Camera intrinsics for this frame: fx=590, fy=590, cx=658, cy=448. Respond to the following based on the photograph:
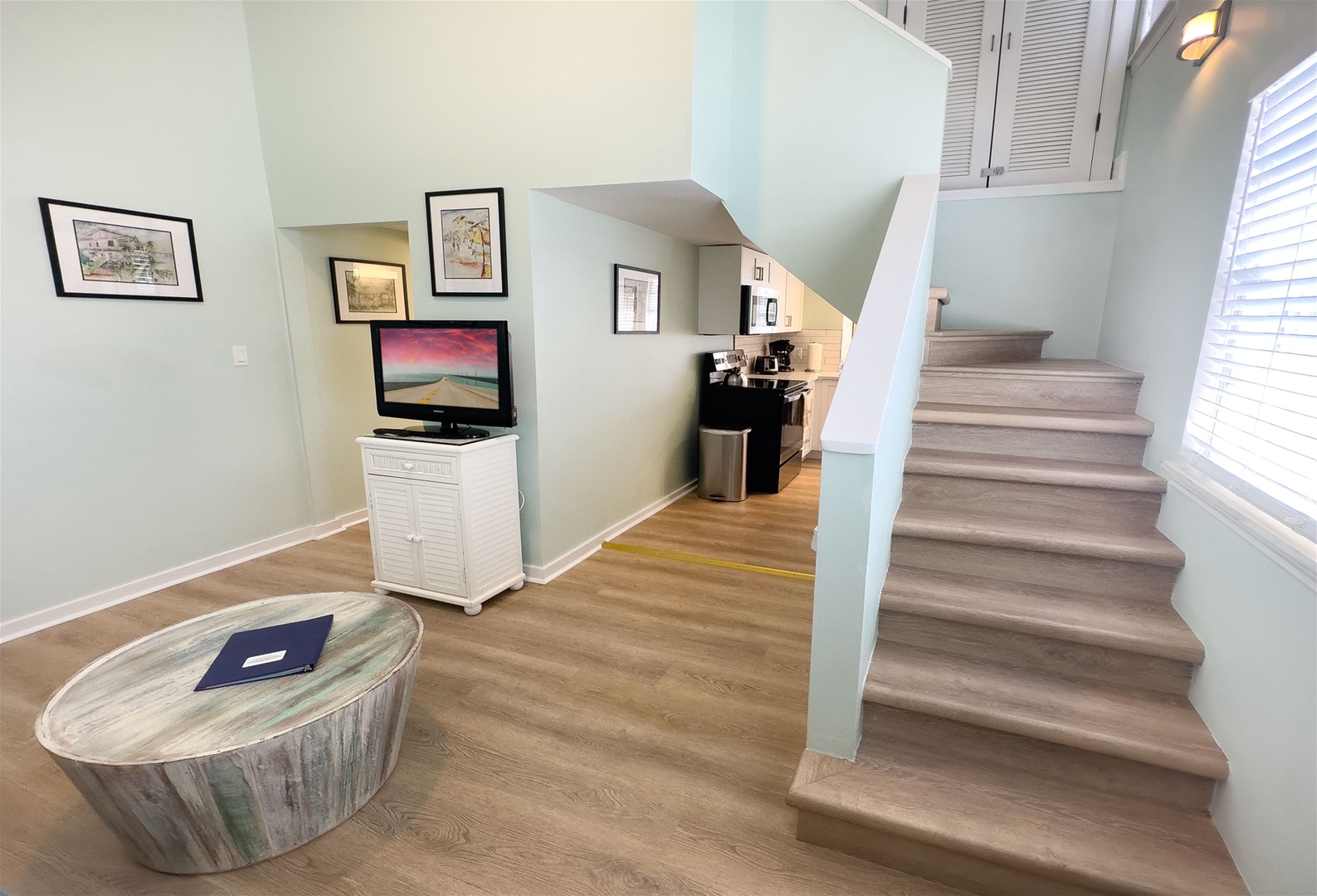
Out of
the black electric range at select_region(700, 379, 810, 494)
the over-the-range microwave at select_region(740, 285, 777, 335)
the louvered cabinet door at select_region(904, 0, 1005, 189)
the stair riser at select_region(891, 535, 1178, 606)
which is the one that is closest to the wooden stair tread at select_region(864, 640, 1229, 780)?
the stair riser at select_region(891, 535, 1178, 606)

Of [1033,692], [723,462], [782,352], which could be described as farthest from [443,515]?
[782,352]

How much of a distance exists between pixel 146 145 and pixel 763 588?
401 cm

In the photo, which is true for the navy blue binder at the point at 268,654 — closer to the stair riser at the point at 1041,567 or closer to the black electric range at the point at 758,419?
the stair riser at the point at 1041,567

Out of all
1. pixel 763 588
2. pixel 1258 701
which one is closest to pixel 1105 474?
pixel 1258 701

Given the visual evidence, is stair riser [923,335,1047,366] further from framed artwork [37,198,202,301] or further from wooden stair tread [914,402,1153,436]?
framed artwork [37,198,202,301]

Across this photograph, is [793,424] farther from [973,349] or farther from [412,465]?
[412,465]

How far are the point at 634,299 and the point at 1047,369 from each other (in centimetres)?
244

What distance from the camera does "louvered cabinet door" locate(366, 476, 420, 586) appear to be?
300 cm

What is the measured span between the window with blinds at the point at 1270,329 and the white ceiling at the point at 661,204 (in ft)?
6.36

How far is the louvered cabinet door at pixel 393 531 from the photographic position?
300cm

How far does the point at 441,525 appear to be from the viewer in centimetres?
292

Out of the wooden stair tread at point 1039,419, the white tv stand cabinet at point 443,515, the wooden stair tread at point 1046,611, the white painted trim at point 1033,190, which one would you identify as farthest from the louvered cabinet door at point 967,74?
the white tv stand cabinet at point 443,515

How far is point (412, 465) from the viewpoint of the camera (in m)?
2.91

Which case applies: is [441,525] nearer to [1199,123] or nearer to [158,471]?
[158,471]
